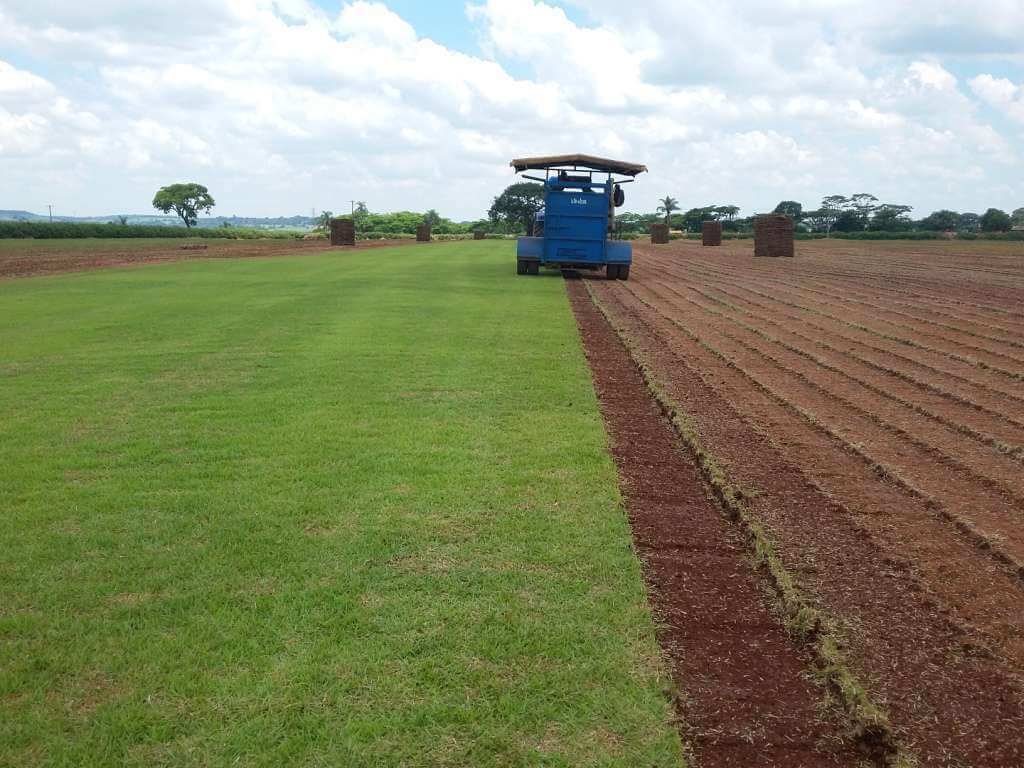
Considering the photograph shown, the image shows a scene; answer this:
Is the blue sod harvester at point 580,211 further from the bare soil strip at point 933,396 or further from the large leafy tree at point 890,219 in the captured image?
the large leafy tree at point 890,219

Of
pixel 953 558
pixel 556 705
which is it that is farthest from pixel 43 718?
pixel 953 558

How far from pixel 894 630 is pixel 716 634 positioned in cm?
82

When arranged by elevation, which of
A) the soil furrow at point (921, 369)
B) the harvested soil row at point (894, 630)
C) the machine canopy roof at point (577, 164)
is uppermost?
the machine canopy roof at point (577, 164)

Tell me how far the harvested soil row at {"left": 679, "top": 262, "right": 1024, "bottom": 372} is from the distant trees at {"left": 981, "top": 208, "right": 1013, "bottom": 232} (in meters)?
54.2

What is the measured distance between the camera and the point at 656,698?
3.31 metres

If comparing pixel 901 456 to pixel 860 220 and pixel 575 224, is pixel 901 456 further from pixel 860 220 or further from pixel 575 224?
pixel 860 220

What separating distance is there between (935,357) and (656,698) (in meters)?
9.06

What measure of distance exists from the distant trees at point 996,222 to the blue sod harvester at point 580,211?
50.3 metres

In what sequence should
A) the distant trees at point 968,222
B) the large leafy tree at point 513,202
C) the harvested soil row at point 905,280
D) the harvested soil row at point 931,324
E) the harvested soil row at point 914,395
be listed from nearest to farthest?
the harvested soil row at point 914,395, the harvested soil row at point 931,324, the harvested soil row at point 905,280, the distant trees at point 968,222, the large leafy tree at point 513,202

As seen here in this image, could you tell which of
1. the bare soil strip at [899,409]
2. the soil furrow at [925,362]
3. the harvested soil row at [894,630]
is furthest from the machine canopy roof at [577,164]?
the harvested soil row at [894,630]

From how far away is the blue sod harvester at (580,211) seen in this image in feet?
72.6

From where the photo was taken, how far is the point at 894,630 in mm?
3916

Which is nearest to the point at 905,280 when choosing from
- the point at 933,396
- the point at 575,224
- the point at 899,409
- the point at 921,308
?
the point at 921,308

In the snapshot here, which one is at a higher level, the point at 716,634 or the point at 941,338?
the point at 941,338
